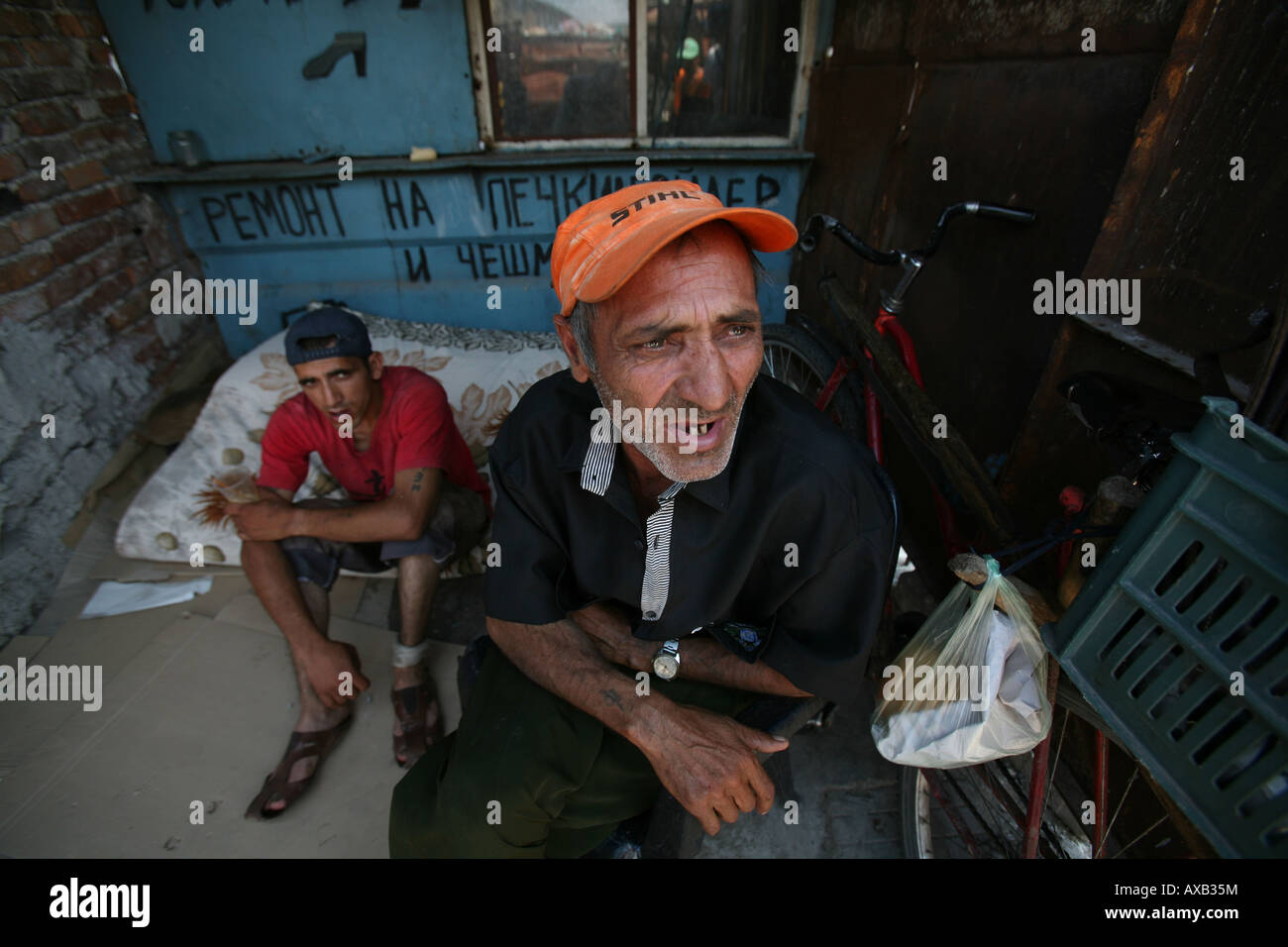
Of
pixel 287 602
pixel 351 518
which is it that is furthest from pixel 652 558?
pixel 287 602

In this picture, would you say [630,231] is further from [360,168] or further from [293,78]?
[293,78]

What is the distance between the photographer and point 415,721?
238 cm

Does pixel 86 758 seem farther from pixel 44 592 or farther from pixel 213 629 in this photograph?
pixel 44 592

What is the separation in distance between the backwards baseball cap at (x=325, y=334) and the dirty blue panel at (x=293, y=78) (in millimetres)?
2090

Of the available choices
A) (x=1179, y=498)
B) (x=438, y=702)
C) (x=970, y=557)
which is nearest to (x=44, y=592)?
(x=438, y=702)

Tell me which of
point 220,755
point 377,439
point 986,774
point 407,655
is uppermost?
point 377,439

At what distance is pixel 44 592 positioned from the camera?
3.01 m

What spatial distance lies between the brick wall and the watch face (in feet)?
10.7

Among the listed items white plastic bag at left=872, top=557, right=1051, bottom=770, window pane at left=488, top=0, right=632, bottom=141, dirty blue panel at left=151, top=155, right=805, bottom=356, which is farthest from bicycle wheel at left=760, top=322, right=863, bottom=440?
window pane at left=488, top=0, right=632, bottom=141

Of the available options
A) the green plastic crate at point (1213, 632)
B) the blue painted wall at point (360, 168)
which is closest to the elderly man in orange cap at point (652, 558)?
the green plastic crate at point (1213, 632)

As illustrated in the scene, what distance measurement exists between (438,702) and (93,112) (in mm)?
3901

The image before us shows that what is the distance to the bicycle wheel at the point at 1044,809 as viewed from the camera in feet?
5.48

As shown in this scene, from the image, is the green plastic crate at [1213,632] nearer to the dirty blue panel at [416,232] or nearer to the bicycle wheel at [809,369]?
the bicycle wheel at [809,369]

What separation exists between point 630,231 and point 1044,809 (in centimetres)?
185
